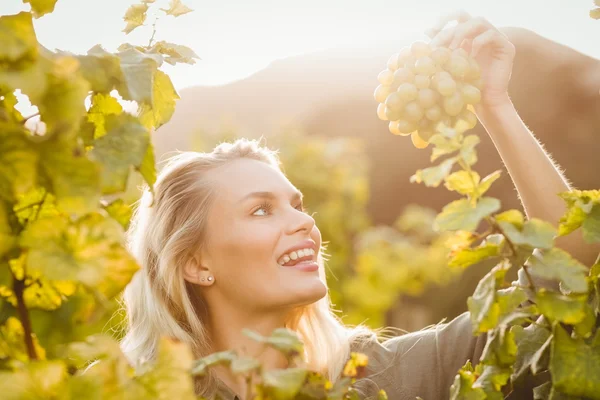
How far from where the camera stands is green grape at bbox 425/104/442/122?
1401 mm

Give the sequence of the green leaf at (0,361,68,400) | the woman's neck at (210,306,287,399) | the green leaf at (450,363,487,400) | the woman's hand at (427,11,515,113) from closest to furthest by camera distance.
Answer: the green leaf at (0,361,68,400)
the green leaf at (450,363,487,400)
the woman's hand at (427,11,515,113)
the woman's neck at (210,306,287,399)

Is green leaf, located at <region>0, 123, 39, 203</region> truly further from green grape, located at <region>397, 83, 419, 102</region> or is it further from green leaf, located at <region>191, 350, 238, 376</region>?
green grape, located at <region>397, 83, 419, 102</region>

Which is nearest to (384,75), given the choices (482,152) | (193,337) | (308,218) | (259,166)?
(308,218)

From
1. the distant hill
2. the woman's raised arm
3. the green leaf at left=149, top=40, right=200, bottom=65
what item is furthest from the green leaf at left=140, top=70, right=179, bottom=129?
the distant hill

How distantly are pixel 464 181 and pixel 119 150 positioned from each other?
0.44m

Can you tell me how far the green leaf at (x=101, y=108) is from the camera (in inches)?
36.1

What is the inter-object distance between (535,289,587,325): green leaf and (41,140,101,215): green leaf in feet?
1.95

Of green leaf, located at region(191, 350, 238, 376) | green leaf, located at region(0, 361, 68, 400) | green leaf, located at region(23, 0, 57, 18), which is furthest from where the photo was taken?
green leaf, located at region(23, 0, 57, 18)

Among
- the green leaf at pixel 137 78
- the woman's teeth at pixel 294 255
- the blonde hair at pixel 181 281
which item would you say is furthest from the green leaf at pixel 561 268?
the blonde hair at pixel 181 281

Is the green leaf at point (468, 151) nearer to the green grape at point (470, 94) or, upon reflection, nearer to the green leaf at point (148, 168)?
the green leaf at point (148, 168)

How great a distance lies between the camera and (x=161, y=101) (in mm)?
1102

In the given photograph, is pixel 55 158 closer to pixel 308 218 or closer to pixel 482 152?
pixel 308 218

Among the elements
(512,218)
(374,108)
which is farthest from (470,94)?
(374,108)

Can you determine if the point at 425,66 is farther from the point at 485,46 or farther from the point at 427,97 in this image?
the point at 485,46
